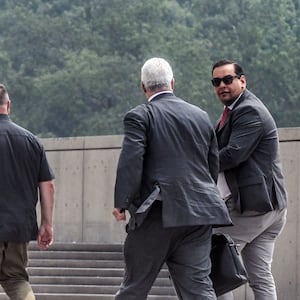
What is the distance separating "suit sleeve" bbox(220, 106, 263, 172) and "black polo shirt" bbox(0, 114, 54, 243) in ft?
3.97

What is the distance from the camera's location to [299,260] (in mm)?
10898

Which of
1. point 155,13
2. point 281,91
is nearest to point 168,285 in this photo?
point 281,91

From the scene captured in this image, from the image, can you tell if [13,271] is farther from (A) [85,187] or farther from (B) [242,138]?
(A) [85,187]

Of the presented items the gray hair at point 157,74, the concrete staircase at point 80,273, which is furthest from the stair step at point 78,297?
the gray hair at point 157,74

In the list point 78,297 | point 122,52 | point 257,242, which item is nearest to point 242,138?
point 257,242

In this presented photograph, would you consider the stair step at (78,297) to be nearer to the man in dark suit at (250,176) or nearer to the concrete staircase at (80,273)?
the concrete staircase at (80,273)

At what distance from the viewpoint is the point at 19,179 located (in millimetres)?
8180

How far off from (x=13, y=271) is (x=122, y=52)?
65827 millimetres

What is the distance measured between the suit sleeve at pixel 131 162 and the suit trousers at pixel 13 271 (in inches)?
45.5

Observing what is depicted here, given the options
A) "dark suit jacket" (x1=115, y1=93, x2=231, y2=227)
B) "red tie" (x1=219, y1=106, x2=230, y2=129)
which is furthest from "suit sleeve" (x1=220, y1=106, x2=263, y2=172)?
"dark suit jacket" (x1=115, y1=93, x2=231, y2=227)

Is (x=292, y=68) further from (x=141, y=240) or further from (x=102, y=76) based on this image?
(x=141, y=240)

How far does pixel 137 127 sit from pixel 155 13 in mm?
69501

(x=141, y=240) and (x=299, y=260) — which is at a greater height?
(x=141, y=240)

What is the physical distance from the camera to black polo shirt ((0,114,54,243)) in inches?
320
